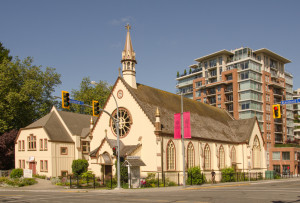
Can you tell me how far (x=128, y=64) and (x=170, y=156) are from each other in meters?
12.7

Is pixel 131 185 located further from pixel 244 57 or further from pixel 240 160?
pixel 244 57

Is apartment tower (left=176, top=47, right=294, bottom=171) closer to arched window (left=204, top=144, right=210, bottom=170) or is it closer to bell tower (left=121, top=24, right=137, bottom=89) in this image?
arched window (left=204, top=144, right=210, bottom=170)

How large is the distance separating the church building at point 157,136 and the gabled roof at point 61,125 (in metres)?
5.92

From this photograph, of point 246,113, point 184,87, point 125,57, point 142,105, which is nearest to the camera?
point 142,105

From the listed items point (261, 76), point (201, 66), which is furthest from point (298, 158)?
point (201, 66)

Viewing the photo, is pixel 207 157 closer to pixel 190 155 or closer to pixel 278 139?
pixel 190 155

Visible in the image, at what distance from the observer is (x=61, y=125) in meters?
49.2

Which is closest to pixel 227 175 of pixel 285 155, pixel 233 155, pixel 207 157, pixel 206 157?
pixel 207 157

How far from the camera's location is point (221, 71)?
10525 centimetres

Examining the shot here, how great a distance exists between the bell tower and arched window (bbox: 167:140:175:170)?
8706 mm

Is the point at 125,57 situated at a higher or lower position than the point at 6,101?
higher

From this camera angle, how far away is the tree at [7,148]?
50.2 m

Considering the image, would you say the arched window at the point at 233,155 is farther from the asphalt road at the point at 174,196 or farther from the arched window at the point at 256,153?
the asphalt road at the point at 174,196

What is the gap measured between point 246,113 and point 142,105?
60.3 m
